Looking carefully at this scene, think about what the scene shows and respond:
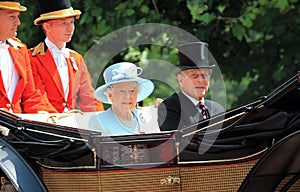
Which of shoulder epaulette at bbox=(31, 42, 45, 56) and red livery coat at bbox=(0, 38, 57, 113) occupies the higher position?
shoulder epaulette at bbox=(31, 42, 45, 56)

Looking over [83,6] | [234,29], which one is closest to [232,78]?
[234,29]

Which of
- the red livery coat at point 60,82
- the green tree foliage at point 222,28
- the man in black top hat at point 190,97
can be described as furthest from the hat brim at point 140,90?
the green tree foliage at point 222,28

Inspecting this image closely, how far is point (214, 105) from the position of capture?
19.6 ft

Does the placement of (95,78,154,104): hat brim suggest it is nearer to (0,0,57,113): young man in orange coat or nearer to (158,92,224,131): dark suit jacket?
(158,92,224,131): dark suit jacket

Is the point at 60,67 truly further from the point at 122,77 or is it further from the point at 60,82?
the point at 122,77

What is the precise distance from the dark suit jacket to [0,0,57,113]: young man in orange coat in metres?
0.99

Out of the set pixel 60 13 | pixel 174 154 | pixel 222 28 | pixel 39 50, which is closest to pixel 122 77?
pixel 174 154

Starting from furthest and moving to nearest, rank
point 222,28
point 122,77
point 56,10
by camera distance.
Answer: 1. point 222,28
2. point 56,10
3. point 122,77

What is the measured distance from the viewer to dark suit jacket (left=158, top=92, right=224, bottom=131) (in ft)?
18.4

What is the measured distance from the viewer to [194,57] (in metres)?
5.99

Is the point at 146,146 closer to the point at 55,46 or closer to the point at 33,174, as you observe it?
the point at 33,174

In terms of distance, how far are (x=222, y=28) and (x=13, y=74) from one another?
4.22 m

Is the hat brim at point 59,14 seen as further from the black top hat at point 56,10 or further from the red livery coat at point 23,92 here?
the red livery coat at point 23,92

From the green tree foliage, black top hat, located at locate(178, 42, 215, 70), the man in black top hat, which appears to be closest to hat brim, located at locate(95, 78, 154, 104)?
the man in black top hat
